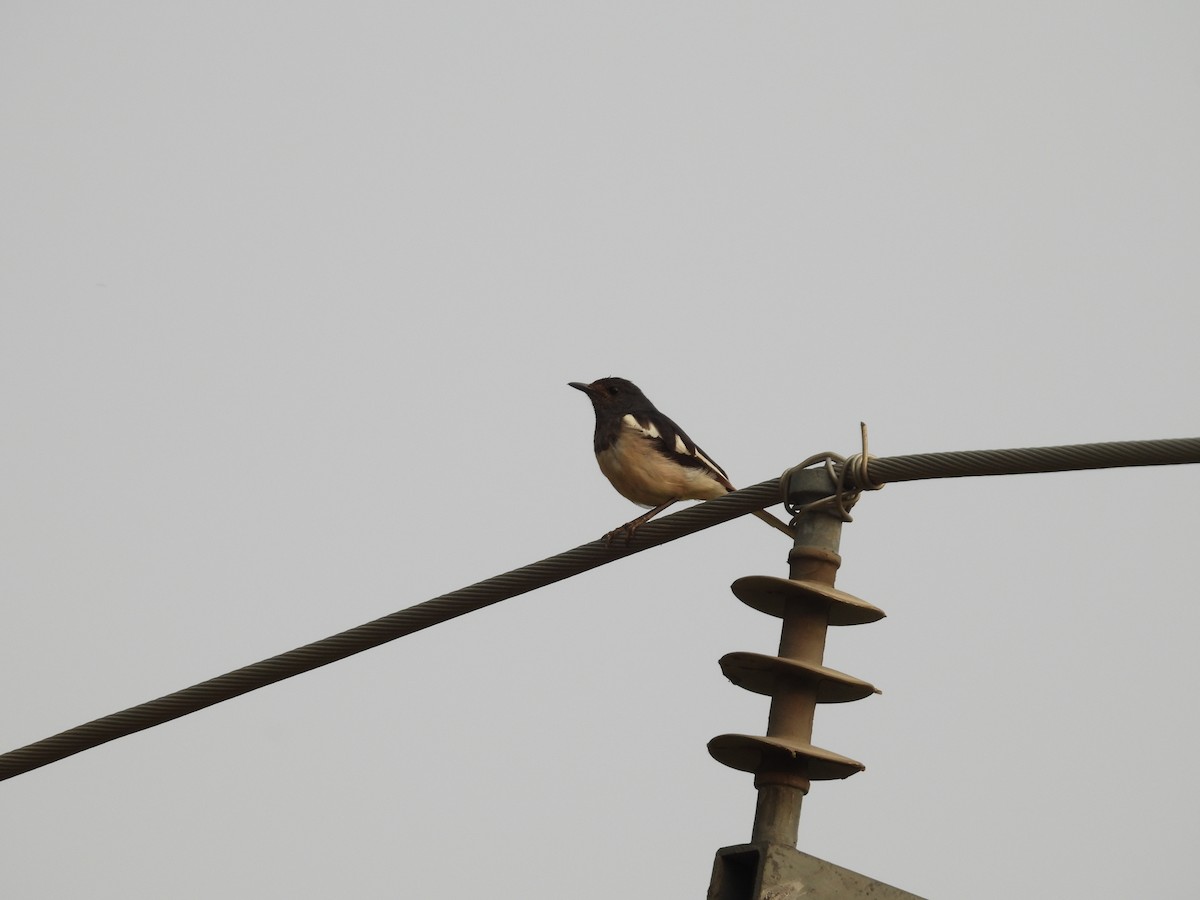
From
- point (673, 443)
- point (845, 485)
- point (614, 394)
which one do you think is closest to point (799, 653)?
point (845, 485)

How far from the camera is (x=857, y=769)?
3.64 metres

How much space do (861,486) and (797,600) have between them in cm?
54

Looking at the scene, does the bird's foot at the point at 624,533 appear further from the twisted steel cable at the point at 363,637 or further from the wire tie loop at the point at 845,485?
the wire tie loop at the point at 845,485

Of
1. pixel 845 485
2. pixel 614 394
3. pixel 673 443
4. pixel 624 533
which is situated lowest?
pixel 845 485

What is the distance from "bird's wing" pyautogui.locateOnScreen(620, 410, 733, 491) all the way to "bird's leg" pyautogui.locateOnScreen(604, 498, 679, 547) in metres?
0.22

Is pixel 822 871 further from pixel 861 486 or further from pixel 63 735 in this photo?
pixel 63 735

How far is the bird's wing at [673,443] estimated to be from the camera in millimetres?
7254

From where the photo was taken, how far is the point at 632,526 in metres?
6.34

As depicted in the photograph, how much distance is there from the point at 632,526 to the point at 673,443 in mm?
1078

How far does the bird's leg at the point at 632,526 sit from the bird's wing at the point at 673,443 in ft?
0.73

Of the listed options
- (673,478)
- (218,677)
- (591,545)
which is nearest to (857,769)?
(591,545)

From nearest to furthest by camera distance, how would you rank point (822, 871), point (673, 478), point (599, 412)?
point (822, 871)
point (673, 478)
point (599, 412)

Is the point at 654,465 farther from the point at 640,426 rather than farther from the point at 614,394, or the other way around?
the point at 614,394

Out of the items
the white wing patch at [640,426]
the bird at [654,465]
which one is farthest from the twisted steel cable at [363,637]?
A: the white wing patch at [640,426]
